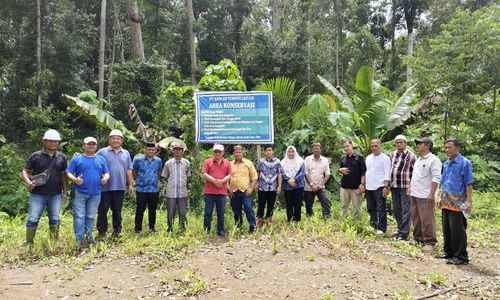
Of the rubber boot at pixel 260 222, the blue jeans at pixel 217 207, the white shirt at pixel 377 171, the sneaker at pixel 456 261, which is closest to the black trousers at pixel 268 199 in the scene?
the rubber boot at pixel 260 222

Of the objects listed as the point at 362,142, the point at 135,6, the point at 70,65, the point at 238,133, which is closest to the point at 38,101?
the point at 70,65

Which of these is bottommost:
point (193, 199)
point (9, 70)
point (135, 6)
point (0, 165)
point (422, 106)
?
point (193, 199)

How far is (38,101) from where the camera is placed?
13.8 m

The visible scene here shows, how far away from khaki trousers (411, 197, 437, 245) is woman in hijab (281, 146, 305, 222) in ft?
5.95

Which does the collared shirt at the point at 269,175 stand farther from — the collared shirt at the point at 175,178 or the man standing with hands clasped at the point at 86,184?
the man standing with hands clasped at the point at 86,184

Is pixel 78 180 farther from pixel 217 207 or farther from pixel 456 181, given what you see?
pixel 456 181

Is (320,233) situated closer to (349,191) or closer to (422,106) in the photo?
(349,191)

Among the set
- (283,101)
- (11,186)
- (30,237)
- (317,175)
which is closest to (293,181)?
(317,175)

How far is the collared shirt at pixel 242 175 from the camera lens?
6297mm

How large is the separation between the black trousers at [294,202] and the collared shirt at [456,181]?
7.71 feet

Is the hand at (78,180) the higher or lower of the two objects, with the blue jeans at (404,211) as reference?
higher

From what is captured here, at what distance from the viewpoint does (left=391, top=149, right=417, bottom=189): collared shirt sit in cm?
596

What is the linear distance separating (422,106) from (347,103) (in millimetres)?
1949

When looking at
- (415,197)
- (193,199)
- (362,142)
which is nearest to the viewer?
(415,197)
